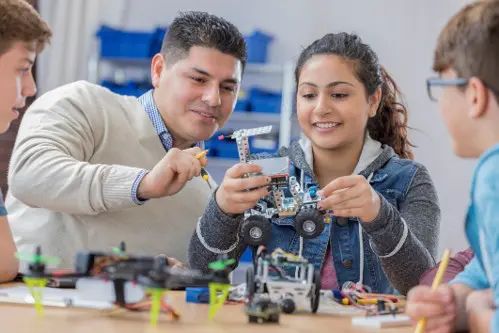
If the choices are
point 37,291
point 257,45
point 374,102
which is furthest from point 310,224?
point 257,45

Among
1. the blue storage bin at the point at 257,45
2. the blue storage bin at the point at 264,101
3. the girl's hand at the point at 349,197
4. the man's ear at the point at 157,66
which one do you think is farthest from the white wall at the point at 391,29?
the girl's hand at the point at 349,197

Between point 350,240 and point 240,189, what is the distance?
0.48m

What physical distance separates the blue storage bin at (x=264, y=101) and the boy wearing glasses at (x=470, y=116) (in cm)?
357

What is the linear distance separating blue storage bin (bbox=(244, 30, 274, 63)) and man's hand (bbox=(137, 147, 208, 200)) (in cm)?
314

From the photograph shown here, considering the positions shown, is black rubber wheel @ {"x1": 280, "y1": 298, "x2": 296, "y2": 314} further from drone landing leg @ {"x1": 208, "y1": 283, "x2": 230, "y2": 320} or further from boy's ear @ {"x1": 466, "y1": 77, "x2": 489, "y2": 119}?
boy's ear @ {"x1": 466, "y1": 77, "x2": 489, "y2": 119}

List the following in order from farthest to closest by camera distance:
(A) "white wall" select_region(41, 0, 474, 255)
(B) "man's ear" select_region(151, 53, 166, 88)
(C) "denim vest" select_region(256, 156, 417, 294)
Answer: (A) "white wall" select_region(41, 0, 474, 255) < (B) "man's ear" select_region(151, 53, 166, 88) < (C) "denim vest" select_region(256, 156, 417, 294)

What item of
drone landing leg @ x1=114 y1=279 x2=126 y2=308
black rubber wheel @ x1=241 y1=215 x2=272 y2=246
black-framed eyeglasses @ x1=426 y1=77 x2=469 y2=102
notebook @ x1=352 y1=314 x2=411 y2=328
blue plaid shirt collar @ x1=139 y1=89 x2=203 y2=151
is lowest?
notebook @ x1=352 y1=314 x2=411 y2=328

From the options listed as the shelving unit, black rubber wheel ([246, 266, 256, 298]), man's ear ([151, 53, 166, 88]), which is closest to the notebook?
black rubber wheel ([246, 266, 256, 298])

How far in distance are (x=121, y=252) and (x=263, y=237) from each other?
34 centimetres

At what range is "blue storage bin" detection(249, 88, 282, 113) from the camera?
186 inches

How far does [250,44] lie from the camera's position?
15.5ft

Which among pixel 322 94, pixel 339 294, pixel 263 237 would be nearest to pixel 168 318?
pixel 263 237

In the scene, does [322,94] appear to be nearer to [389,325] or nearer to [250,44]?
[389,325]

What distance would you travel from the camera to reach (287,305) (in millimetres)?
1272
